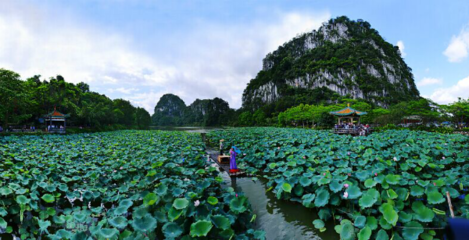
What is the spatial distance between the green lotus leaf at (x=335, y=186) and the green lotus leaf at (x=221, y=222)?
234cm

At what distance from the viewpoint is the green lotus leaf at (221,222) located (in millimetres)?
2695

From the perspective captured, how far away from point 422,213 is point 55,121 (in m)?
28.6

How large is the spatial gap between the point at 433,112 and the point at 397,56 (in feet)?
294

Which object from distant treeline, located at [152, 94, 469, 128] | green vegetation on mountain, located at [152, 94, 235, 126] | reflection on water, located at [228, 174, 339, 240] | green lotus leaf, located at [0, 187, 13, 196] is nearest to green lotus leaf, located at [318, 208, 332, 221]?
reflection on water, located at [228, 174, 339, 240]

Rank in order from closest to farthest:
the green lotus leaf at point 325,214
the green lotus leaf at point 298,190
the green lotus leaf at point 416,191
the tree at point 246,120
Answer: the green lotus leaf at point 416,191 → the green lotus leaf at point 325,214 → the green lotus leaf at point 298,190 → the tree at point 246,120

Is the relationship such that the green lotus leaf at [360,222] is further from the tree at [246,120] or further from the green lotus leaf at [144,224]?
the tree at [246,120]

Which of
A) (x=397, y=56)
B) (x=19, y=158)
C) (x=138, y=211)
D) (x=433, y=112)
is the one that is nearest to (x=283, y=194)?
(x=138, y=211)

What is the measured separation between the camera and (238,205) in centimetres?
356

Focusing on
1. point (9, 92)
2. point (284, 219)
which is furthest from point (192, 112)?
point (284, 219)

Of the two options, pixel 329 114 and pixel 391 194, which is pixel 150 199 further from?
pixel 329 114

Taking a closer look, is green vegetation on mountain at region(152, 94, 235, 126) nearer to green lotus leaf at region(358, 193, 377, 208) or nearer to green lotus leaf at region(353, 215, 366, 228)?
green lotus leaf at region(358, 193, 377, 208)

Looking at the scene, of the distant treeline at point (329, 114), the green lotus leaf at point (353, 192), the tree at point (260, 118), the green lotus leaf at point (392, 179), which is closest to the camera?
the green lotus leaf at point (353, 192)

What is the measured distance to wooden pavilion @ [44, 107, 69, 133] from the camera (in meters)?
20.1

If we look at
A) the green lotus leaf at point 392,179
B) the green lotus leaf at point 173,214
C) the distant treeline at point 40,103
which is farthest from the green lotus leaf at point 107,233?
the distant treeline at point 40,103
